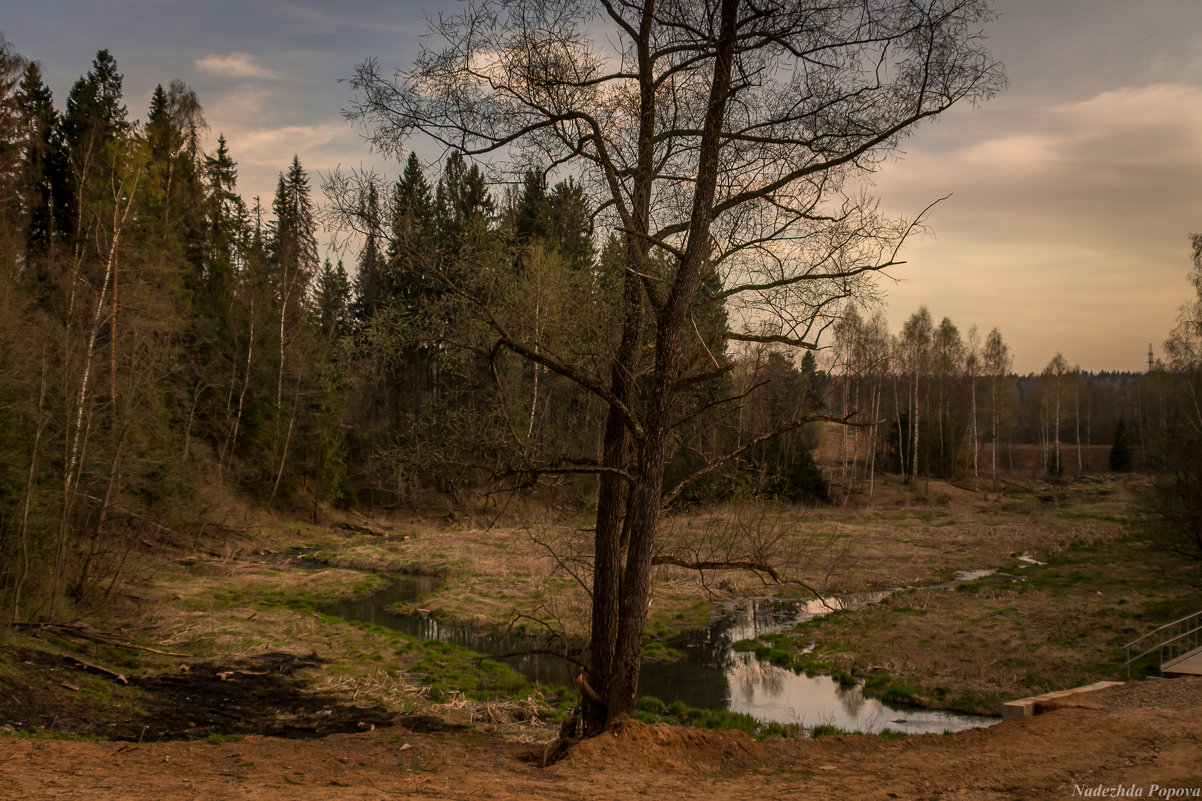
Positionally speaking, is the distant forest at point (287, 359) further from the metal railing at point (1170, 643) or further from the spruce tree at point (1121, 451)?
the spruce tree at point (1121, 451)

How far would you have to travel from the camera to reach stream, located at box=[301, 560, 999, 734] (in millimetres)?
11672

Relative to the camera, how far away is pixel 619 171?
737cm

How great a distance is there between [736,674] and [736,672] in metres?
0.14

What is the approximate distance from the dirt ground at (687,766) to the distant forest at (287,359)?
2475 mm

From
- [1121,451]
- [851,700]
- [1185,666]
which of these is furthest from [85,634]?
[1121,451]

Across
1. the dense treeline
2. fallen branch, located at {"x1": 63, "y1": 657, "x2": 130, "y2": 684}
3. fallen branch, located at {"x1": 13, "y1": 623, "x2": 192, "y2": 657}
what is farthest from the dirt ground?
the dense treeline

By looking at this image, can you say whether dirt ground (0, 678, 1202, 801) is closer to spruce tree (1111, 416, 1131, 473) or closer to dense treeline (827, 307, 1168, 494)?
dense treeline (827, 307, 1168, 494)

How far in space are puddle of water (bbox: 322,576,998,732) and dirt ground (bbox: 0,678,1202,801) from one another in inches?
82.1

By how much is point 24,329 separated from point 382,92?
10.2 meters

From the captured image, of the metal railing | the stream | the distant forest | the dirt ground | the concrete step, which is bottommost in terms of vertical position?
the stream

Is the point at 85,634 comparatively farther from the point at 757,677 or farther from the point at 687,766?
the point at 757,677

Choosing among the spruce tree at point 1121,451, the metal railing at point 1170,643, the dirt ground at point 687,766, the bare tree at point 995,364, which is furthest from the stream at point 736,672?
the spruce tree at point 1121,451

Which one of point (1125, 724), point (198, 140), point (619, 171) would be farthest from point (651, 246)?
point (198, 140)

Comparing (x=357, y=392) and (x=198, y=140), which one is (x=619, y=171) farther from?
(x=357, y=392)
